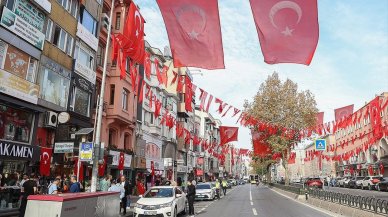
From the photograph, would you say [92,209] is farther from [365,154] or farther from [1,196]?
[365,154]

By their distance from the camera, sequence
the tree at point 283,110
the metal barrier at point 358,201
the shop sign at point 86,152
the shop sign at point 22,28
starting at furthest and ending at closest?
the tree at point 283,110 < the shop sign at point 22,28 < the shop sign at point 86,152 < the metal barrier at point 358,201

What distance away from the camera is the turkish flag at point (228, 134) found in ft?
101

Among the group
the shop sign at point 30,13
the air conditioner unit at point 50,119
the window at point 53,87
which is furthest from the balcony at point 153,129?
the shop sign at point 30,13

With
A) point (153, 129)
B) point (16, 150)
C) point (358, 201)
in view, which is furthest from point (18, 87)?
point (153, 129)

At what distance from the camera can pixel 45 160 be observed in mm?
18172

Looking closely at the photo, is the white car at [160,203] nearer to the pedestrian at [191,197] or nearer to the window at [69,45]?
the pedestrian at [191,197]

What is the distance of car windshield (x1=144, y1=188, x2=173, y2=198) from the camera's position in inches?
638

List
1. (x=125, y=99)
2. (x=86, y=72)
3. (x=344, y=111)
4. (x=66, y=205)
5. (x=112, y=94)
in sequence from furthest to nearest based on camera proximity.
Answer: (x=125, y=99)
(x=112, y=94)
(x=344, y=111)
(x=86, y=72)
(x=66, y=205)

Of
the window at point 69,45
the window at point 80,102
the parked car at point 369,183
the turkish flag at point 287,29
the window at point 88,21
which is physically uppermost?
the window at point 88,21

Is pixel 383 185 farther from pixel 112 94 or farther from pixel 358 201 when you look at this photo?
pixel 112 94

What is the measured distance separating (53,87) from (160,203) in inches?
402

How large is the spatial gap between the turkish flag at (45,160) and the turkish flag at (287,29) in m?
14.2

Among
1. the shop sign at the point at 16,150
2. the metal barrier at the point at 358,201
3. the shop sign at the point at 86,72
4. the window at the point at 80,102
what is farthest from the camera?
the shop sign at the point at 86,72

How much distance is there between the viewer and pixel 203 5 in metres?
8.72
